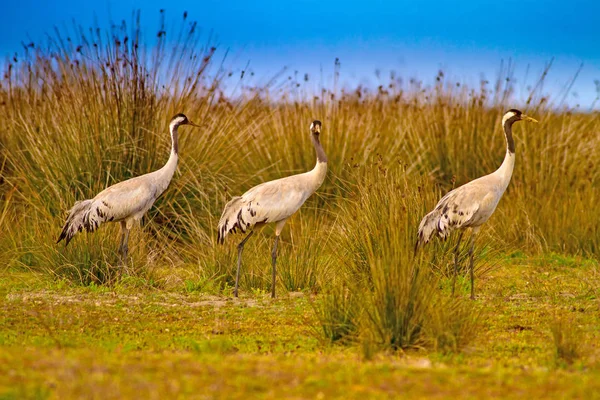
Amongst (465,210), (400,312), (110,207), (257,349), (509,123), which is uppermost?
(509,123)

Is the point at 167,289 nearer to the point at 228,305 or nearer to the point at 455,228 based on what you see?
the point at 228,305

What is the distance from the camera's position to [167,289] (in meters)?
9.37

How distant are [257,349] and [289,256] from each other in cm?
355

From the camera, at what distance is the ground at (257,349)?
467 centimetres

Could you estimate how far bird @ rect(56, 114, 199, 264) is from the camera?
372 inches

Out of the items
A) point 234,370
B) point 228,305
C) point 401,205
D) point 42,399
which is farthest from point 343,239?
point 42,399

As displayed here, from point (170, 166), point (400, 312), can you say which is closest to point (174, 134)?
point (170, 166)

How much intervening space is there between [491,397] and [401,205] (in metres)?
4.18

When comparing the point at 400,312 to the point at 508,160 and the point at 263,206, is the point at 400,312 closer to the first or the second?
the point at 263,206

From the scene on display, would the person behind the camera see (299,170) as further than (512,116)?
Yes

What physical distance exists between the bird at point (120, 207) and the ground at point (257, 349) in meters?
0.58

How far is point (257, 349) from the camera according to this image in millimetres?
6555

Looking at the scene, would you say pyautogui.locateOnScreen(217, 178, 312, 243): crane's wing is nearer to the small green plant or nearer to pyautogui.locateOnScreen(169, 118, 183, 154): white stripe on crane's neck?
pyautogui.locateOnScreen(169, 118, 183, 154): white stripe on crane's neck

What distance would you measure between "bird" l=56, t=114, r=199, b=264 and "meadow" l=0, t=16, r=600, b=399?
22cm
